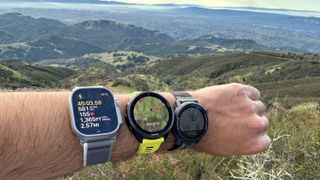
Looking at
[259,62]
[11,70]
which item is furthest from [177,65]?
[11,70]

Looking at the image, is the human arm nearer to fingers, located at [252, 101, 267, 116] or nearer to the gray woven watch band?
the gray woven watch band

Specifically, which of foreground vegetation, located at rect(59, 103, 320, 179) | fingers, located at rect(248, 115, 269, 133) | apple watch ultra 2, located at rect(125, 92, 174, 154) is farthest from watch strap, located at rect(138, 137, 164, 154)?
foreground vegetation, located at rect(59, 103, 320, 179)

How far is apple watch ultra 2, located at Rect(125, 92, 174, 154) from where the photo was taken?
2.44 m

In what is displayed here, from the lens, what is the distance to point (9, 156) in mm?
2090

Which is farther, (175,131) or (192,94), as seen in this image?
(192,94)

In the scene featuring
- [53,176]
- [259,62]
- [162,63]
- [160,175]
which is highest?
[53,176]

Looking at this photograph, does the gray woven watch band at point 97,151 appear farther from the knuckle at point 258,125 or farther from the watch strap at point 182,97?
the knuckle at point 258,125

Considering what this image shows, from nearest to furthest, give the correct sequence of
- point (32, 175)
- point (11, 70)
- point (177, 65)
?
point (32, 175)
point (11, 70)
point (177, 65)

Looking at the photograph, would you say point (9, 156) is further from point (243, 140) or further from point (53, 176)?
point (243, 140)

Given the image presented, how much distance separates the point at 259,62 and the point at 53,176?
16208 cm

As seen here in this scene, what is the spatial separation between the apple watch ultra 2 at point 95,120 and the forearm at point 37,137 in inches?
3.2

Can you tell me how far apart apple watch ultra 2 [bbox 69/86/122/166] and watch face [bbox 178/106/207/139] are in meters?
0.41

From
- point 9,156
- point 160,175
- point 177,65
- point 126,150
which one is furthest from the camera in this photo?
point 177,65

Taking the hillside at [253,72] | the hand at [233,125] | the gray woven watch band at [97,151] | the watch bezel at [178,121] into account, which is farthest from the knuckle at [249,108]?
the hillside at [253,72]
